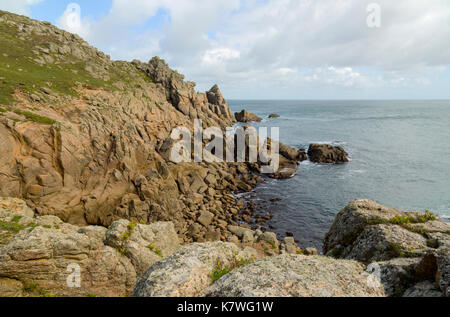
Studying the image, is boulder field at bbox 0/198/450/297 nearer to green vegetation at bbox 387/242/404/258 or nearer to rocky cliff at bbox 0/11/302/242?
green vegetation at bbox 387/242/404/258

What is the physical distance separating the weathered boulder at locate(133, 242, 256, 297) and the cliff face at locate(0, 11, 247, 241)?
73.4 ft

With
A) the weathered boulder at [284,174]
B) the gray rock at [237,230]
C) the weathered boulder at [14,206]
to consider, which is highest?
the weathered boulder at [14,206]

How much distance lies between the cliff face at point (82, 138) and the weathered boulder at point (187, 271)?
73.4 ft

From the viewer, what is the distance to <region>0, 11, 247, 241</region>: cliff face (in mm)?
27109

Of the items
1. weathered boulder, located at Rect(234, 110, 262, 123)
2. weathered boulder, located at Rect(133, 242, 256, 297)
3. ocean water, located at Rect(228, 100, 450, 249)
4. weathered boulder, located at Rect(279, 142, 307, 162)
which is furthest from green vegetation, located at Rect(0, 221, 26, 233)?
weathered boulder, located at Rect(234, 110, 262, 123)

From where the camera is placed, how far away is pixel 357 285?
8.00 meters

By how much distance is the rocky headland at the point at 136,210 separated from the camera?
838 centimetres

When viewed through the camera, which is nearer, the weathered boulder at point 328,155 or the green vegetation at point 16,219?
the green vegetation at point 16,219

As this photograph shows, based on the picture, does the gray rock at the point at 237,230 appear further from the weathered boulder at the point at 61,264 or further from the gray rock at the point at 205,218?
the weathered boulder at the point at 61,264

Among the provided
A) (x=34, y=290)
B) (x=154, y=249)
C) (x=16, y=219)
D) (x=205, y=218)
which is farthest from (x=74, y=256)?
(x=205, y=218)

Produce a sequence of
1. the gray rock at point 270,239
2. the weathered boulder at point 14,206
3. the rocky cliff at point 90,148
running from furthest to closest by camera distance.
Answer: the gray rock at point 270,239 < the rocky cliff at point 90,148 < the weathered boulder at point 14,206

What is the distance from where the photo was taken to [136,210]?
31.5 meters

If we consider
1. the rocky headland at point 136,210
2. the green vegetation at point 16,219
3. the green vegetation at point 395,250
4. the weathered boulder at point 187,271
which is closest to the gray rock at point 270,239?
the rocky headland at point 136,210
